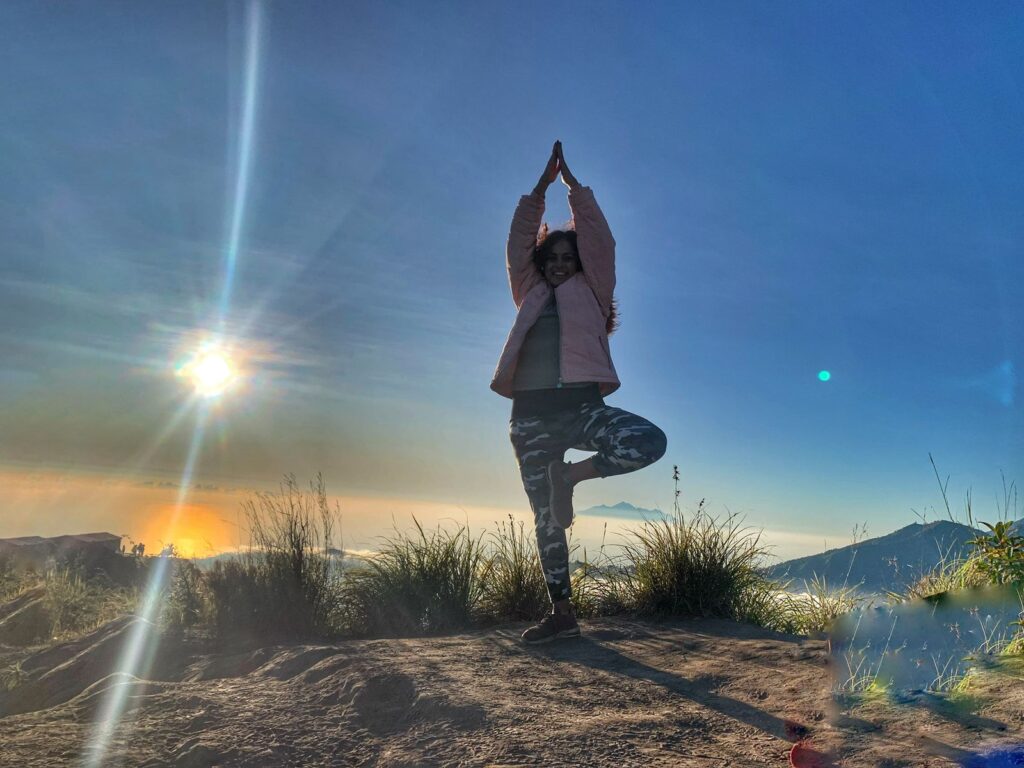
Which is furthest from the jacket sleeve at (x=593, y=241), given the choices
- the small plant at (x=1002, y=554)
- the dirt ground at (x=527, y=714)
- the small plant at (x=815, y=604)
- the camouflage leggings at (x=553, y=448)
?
the small plant at (x=815, y=604)

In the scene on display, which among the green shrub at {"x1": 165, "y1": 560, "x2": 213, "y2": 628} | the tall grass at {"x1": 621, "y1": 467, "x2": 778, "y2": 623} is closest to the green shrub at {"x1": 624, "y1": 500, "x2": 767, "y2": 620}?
the tall grass at {"x1": 621, "y1": 467, "x2": 778, "y2": 623}

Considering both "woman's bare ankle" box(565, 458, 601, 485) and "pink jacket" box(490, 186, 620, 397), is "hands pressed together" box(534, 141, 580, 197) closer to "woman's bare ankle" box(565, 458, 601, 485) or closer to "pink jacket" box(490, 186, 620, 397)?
"pink jacket" box(490, 186, 620, 397)

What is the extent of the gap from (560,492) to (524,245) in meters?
1.57

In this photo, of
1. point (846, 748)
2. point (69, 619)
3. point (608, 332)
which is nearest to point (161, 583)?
point (69, 619)

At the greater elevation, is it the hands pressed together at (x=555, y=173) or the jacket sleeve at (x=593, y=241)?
the hands pressed together at (x=555, y=173)

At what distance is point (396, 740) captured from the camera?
2.68 metres

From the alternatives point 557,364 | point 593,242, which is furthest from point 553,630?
point 593,242

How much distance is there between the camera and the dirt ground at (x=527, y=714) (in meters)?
2.31

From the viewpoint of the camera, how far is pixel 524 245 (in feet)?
15.2

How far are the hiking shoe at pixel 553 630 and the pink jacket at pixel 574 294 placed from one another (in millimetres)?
1365

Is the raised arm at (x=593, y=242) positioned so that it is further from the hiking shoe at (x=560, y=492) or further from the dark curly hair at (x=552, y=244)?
the hiking shoe at (x=560, y=492)

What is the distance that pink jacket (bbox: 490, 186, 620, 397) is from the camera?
166 inches

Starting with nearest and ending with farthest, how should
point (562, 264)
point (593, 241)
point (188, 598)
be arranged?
point (593, 241), point (562, 264), point (188, 598)

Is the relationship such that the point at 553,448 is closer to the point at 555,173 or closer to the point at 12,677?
the point at 555,173
